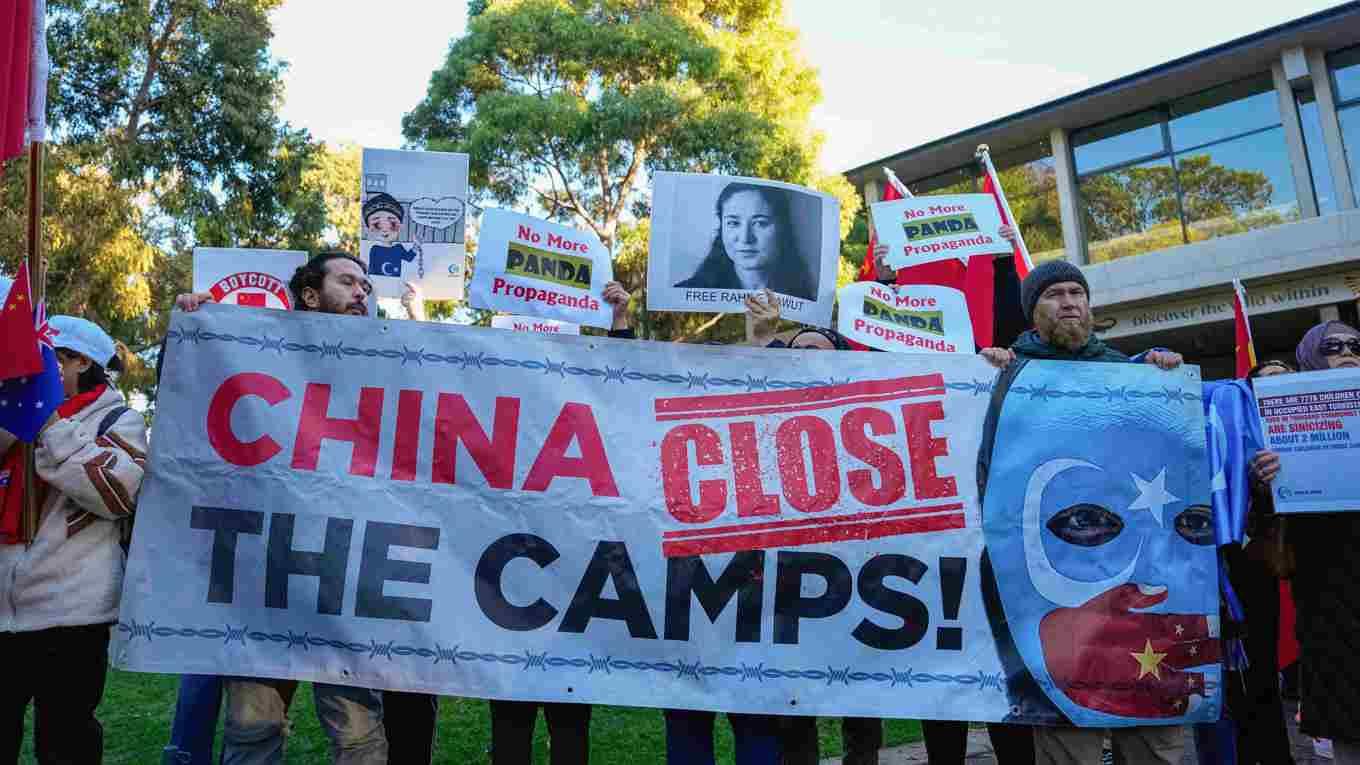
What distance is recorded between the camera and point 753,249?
440 cm

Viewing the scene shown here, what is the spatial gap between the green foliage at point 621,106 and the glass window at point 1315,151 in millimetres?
6789

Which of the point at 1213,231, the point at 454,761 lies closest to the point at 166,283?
the point at 454,761

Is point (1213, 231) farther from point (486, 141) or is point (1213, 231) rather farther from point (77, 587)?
point (77, 587)

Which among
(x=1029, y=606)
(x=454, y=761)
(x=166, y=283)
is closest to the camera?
(x=1029, y=606)

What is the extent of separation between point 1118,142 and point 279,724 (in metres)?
16.9

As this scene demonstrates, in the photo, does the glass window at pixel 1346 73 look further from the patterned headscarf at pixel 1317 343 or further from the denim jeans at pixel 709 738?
the denim jeans at pixel 709 738

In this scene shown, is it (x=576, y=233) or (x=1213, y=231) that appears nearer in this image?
(x=576, y=233)

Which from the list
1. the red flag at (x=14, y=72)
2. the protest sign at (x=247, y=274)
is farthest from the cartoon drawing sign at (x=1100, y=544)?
the protest sign at (x=247, y=274)

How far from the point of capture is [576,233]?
14.9 ft

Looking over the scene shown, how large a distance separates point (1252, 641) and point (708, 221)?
302 centimetres

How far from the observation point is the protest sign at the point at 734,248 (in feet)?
14.3

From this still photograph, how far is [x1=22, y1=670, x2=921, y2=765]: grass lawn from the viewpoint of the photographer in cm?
494

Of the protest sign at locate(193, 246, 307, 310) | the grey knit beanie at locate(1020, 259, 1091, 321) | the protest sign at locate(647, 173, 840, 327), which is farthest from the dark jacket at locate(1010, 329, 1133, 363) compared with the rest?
the protest sign at locate(193, 246, 307, 310)

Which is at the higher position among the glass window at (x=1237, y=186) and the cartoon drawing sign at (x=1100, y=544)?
the glass window at (x=1237, y=186)
